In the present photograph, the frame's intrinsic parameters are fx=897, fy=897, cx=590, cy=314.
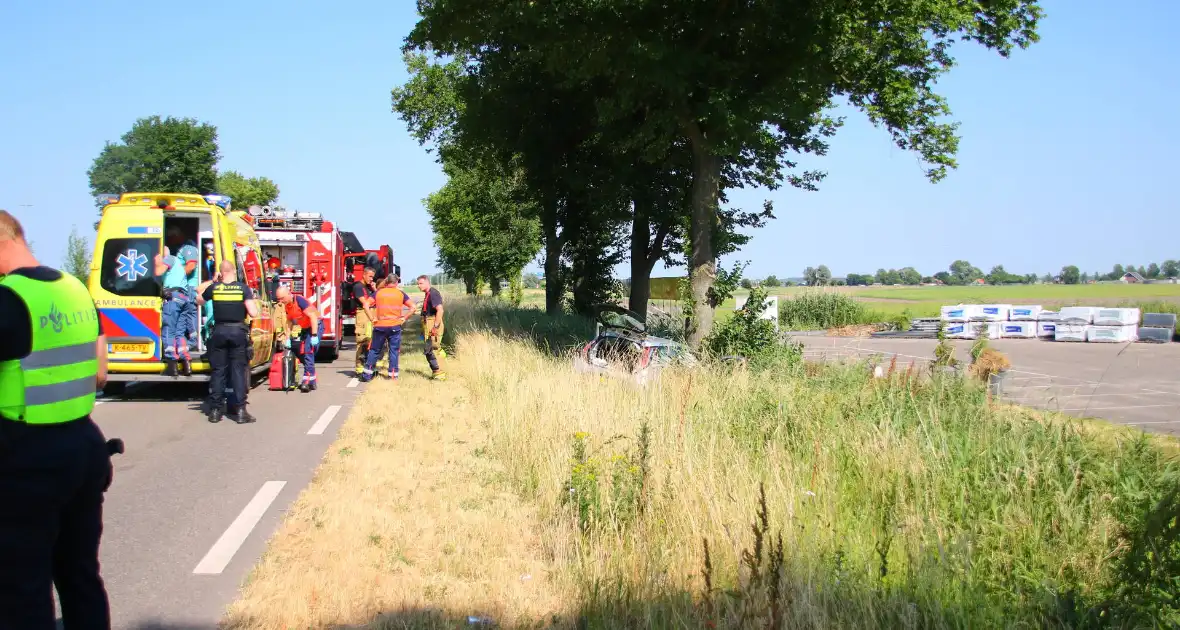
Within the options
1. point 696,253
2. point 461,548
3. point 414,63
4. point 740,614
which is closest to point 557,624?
point 740,614

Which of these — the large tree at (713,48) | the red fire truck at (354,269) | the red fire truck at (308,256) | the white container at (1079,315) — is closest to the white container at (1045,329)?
the white container at (1079,315)

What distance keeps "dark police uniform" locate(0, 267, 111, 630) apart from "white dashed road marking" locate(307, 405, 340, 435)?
6.95 metres

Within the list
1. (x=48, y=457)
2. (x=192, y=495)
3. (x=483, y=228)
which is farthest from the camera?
(x=483, y=228)

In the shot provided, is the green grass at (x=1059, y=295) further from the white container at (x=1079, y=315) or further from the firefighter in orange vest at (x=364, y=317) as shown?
the firefighter in orange vest at (x=364, y=317)

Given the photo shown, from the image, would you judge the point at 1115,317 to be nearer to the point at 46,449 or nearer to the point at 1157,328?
the point at 1157,328

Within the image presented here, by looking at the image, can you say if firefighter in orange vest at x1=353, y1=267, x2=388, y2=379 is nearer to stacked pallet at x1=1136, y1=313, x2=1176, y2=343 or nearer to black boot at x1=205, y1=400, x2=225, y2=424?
black boot at x1=205, y1=400, x2=225, y2=424

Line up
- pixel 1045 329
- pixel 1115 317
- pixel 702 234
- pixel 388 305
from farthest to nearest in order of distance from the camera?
pixel 1045 329 < pixel 1115 317 < pixel 702 234 < pixel 388 305

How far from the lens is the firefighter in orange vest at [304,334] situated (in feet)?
48.6

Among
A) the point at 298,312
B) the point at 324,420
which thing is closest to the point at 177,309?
the point at 298,312

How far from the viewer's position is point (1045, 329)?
4622 cm

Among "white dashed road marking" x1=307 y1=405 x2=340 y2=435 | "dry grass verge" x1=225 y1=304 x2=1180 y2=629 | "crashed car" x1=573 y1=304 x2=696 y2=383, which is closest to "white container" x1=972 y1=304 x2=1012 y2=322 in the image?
"crashed car" x1=573 y1=304 x2=696 y2=383

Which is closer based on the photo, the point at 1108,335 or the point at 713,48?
the point at 713,48

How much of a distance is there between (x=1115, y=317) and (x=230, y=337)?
4406 cm

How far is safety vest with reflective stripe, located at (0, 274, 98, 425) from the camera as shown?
3.61 meters
